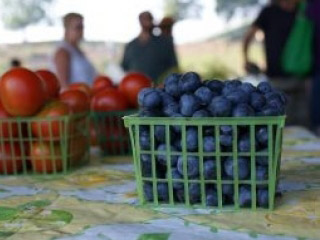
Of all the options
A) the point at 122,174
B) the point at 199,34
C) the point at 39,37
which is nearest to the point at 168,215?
the point at 122,174

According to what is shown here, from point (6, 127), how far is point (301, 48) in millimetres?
2323

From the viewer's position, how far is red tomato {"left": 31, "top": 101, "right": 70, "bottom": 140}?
97 cm

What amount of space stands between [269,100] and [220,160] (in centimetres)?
11

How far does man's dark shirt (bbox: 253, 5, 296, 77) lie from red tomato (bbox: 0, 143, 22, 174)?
7.73 feet

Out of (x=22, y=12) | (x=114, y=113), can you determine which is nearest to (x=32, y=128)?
(x=114, y=113)

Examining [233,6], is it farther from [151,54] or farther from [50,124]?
[50,124]

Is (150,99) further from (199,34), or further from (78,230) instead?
(199,34)

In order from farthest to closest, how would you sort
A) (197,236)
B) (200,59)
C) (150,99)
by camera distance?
1. (200,59)
2. (150,99)
3. (197,236)

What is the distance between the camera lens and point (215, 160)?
67 cm

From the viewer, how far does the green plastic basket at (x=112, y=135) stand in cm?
119

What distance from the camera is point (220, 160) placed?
0.67 metres

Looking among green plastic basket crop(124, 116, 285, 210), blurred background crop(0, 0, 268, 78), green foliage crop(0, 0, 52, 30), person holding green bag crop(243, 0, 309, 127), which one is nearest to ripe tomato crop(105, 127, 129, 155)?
green plastic basket crop(124, 116, 285, 210)

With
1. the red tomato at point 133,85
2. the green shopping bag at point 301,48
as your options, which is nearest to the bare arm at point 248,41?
the green shopping bag at point 301,48

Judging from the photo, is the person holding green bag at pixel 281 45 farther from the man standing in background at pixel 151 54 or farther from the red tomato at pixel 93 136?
the red tomato at pixel 93 136
